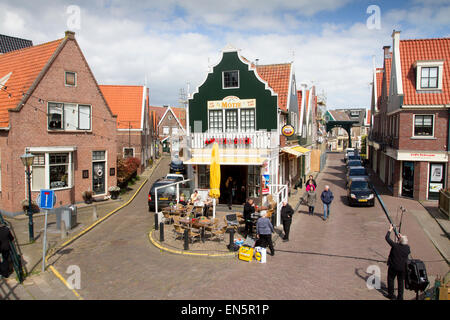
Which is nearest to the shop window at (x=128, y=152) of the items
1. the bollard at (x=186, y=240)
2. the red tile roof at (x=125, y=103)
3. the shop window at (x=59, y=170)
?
the red tile roof at (x=125, y=103)

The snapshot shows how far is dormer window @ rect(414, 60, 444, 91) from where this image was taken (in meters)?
21.9

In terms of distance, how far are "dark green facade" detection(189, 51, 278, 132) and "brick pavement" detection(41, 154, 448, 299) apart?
702cm

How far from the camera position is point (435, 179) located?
21797 millimetres

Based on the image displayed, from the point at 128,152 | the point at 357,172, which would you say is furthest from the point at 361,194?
the point at 128,152

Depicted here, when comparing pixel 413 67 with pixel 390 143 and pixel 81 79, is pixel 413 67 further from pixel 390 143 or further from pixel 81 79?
pixel 81 79

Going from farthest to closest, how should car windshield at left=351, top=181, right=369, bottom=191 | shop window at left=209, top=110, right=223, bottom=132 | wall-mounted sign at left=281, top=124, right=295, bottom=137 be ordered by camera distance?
wall-mounted sign at left=281, top=124, right=295, bottom=137 < car windshield at left=351, top=181, right=369, bottom=191 < shop window at left=209, top=110, right=223, bottom=132

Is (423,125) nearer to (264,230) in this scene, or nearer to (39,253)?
(264,230)

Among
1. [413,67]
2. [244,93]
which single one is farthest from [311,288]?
[413,67]

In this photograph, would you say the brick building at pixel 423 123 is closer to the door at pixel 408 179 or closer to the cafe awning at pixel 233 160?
the door at pixel 408 179

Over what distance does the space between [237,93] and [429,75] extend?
41.4 ft

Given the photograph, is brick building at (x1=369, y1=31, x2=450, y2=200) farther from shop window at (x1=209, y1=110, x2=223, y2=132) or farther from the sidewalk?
the sidewalk

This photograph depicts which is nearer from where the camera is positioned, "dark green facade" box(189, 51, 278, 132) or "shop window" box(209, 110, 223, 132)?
"dark green facade" box(189, 51, 278, 132)

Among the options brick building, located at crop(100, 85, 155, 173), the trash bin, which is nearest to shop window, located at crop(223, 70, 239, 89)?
the trash bin

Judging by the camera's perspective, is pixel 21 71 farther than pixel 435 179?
No
